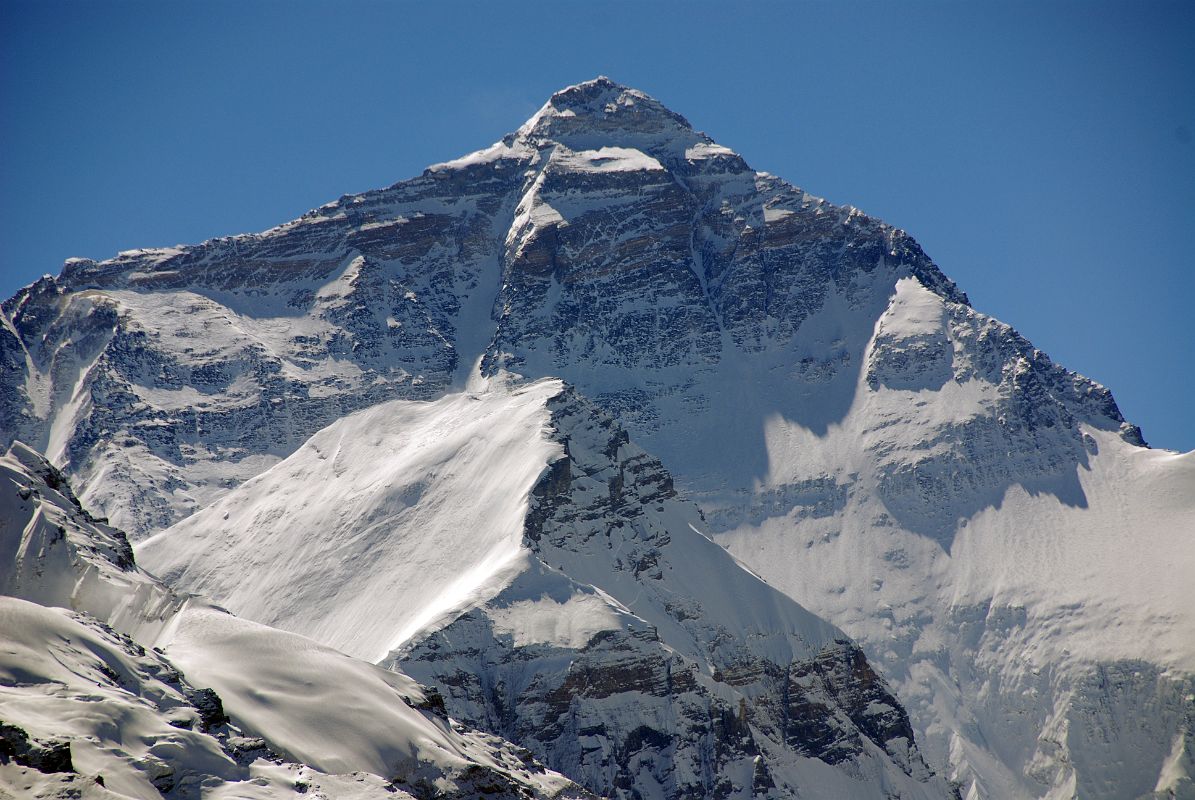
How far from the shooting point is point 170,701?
97.3 meters

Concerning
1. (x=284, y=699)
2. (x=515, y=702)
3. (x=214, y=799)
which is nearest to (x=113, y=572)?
(x=284, y=699)

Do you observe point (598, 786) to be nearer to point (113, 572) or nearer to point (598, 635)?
point (598, 635)

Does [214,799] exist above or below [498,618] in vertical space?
below

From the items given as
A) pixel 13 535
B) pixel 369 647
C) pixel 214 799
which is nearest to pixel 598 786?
pixel 369 647

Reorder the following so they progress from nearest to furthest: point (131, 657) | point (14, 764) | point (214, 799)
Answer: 1. point (14, 764)
2. point (214, 799)
3. point (131, 657)

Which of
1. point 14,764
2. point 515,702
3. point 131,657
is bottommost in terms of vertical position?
point 14,764

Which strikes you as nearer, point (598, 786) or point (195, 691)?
point (195, 691)

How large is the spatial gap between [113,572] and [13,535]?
27.8ft

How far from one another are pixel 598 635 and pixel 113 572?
70.5 m

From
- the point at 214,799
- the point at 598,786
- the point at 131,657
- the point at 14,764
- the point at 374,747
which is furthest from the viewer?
the point at 598,786

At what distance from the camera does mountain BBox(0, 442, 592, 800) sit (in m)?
85.8

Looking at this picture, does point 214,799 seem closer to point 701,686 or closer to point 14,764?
point 14,764

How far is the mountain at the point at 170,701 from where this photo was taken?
85.8 metres

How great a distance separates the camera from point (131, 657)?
100938mm
